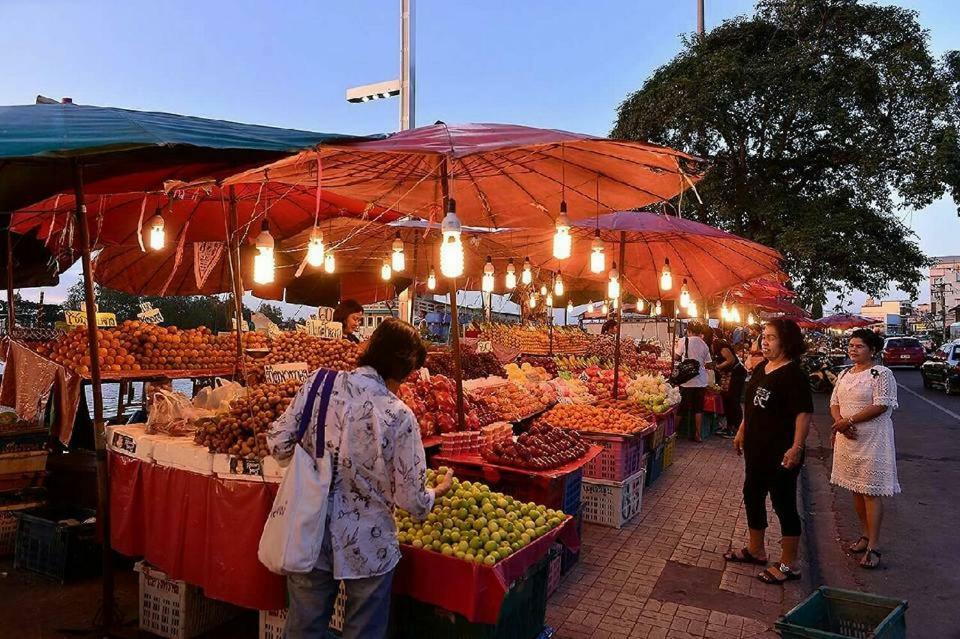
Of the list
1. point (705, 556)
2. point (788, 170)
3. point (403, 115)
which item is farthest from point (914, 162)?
point (705, 556)

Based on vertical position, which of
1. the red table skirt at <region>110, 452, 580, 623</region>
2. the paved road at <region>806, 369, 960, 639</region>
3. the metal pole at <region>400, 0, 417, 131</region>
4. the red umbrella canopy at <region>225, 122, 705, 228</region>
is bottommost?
the paved road at <region>806, 369, 960, 639</region>

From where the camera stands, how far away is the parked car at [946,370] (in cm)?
2039

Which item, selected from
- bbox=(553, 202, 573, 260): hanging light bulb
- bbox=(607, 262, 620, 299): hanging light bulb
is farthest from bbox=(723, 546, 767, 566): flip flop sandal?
bbox=(607, 262, 620, 299): hanging light bulb

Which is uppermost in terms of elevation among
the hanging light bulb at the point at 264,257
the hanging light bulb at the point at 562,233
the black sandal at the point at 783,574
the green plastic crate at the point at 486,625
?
the hanging light bulb at the point at 562,233

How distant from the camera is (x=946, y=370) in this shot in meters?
20.7

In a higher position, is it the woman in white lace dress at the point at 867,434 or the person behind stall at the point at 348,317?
the person behind stall at the point at 348,317

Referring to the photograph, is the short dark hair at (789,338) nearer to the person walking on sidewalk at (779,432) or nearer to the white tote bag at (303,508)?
the person walking on sidewalk at (779,432)

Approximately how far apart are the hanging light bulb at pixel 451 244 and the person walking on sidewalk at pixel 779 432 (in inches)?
102

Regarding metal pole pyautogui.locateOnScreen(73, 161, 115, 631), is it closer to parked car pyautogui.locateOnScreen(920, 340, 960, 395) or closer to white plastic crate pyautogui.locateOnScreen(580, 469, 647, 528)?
white plastic crate pyautogui.locateOnScreen(580, 469, 647, 528)

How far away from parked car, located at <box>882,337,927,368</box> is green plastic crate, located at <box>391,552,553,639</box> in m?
37.4

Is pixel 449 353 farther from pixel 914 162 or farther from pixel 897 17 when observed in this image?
pixel 897 17

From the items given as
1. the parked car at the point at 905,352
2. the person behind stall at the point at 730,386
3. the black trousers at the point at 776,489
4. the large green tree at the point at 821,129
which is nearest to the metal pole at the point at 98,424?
the black trousers at the point at 776,489

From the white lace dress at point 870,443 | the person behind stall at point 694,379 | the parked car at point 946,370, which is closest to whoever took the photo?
the white lace dress at point 870,443

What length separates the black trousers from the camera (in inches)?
194
